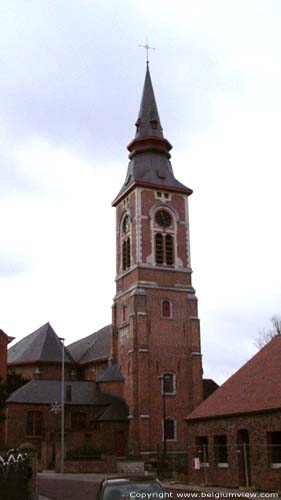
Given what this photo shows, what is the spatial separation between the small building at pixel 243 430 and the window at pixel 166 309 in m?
19.4

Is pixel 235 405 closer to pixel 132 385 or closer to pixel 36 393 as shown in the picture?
pixel 132 385

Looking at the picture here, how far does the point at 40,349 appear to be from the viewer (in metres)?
62.3

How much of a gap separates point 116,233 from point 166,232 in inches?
232

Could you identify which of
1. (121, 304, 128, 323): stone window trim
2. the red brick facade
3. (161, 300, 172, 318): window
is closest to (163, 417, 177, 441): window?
the red brick facade

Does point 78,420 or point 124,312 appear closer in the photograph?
point 78,420

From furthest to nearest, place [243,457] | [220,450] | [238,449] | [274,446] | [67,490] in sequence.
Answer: [220,450] → [238,449] → [243,457] → [67,490] → [274,446]

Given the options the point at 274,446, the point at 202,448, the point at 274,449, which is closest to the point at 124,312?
the point at 202,448

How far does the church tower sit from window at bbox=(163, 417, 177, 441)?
7cm

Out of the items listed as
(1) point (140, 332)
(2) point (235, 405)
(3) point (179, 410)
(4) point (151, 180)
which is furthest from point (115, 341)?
(2) point (235, 405)

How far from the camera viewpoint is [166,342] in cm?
5191

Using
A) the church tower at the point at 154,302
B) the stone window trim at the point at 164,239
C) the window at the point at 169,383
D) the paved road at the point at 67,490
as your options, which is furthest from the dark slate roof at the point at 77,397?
the paved road at the point at 67,490

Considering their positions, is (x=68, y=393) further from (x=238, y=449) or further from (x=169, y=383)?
(x=238, y=449)

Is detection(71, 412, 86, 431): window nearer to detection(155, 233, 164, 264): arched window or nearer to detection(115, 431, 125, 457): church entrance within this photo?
detection(115, 431, 125, 457): church entrance

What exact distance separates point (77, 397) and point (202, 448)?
21.5m
